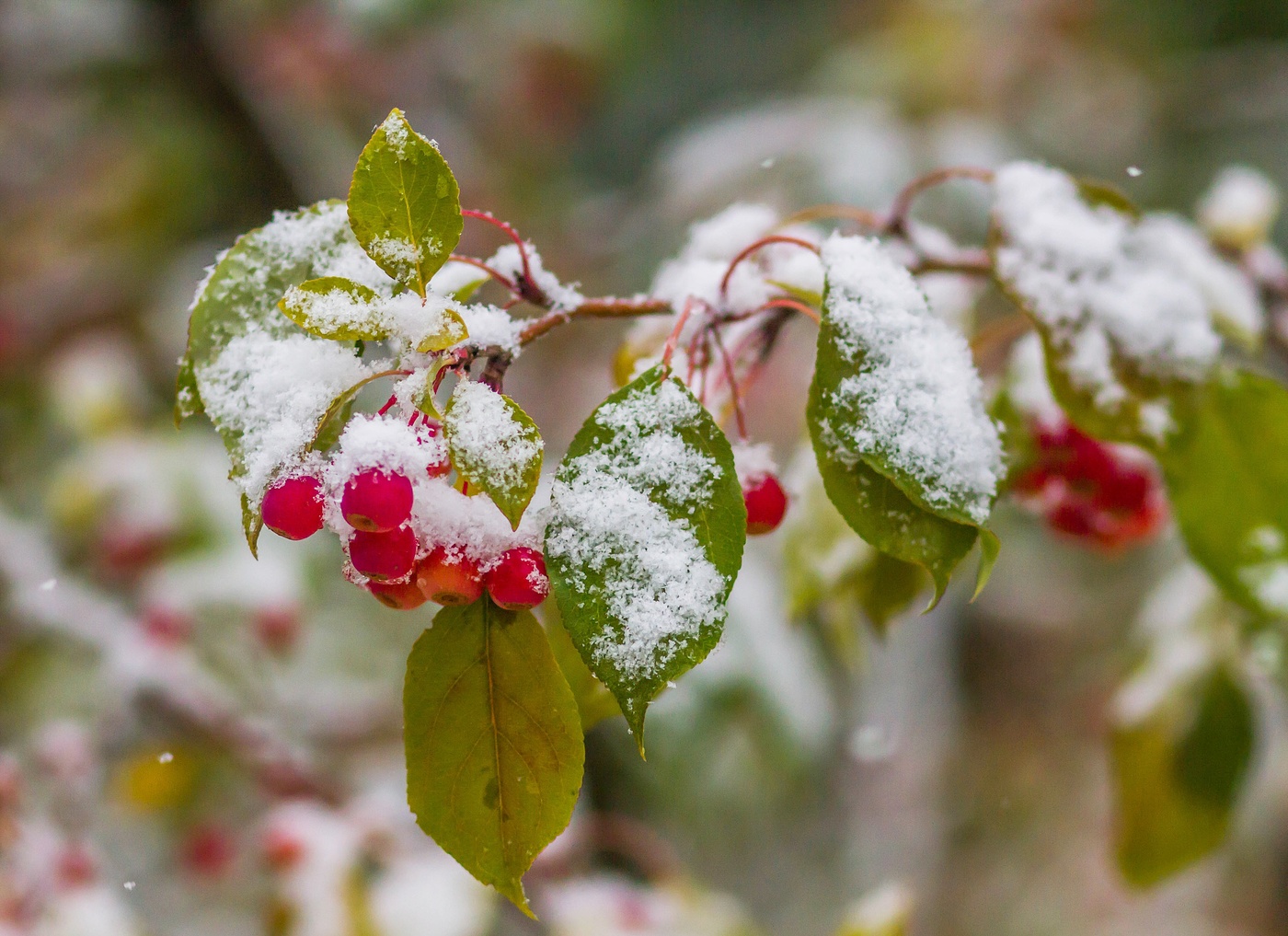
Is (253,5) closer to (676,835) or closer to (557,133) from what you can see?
(557,133)

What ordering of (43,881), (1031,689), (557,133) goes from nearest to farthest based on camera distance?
(43,881), (557,133), (1031,689)

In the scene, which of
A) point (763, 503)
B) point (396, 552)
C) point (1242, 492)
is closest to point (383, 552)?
point (396, 552)

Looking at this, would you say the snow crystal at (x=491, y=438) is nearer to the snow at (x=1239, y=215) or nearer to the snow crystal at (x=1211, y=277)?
the snow crystal at (x=1211, y=277)

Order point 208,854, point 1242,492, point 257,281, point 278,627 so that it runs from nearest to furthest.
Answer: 1. point 257,281
2. point 1242,492
3. point 278,627
4. point 208,854

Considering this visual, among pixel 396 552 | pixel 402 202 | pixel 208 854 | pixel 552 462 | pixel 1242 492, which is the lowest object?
pixel 208 854

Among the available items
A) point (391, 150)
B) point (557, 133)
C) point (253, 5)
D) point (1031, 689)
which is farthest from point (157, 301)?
point (1031, 689)

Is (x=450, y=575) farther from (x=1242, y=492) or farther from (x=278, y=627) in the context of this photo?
(x=278, y=627)
